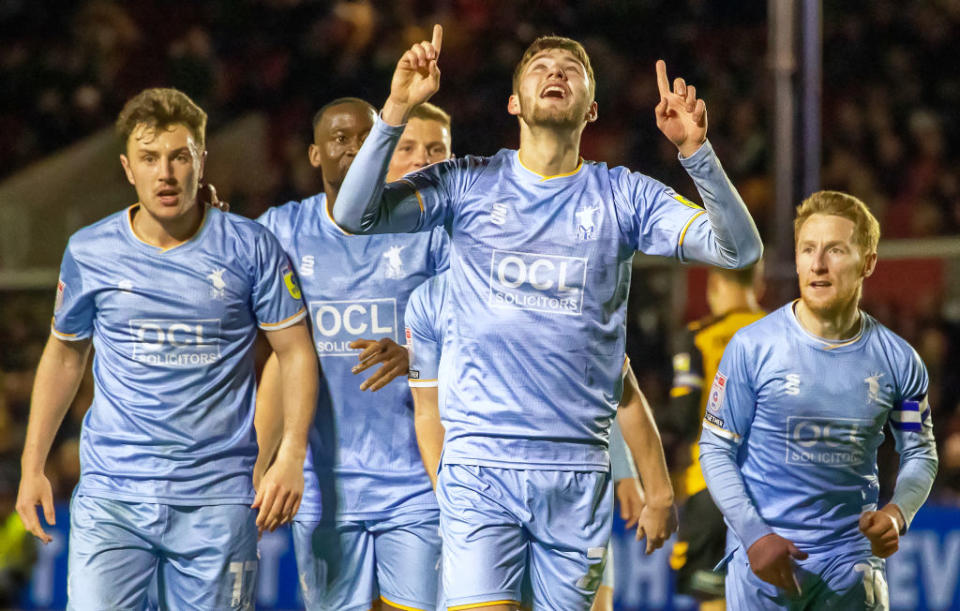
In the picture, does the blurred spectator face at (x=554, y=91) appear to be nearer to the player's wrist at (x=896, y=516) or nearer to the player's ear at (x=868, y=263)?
the player's ear at (x=868, y=263)

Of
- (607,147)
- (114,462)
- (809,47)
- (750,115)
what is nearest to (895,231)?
(750,115)

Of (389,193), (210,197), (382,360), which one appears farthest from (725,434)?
(210,197)

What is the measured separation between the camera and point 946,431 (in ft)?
30.1

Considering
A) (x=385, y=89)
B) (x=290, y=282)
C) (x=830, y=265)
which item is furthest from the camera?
(x=385, y=89)

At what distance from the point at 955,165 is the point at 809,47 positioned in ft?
18.1

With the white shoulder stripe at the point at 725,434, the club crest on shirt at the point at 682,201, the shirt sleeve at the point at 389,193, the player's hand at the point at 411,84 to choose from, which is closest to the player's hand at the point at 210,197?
the shirt sleeve at the point at 389,193

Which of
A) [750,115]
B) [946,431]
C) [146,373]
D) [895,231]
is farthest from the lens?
[750,115]

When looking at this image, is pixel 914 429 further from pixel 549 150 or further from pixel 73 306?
pixel 73 306

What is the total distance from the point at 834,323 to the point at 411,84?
1.61 meters

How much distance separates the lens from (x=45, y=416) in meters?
4.71

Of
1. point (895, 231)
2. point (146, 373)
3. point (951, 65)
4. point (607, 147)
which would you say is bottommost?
point (146, 373)

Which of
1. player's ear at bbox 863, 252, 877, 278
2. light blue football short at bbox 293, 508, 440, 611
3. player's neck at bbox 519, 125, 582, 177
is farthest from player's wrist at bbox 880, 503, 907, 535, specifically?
light blue football short at bbox 293, 508, 440, 611

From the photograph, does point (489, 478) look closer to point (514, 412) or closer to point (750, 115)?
point (514, 412)

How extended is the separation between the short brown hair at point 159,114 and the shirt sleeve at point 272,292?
44 cm
